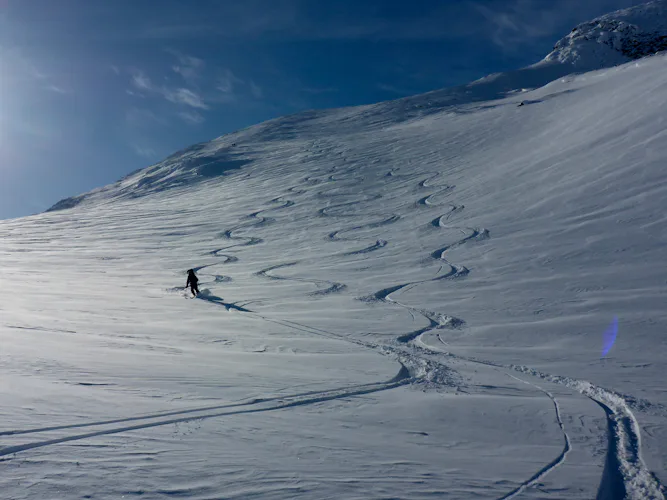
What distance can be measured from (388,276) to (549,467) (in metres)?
9.88

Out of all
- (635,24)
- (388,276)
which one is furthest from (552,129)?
(635,24)

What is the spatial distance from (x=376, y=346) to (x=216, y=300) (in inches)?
227

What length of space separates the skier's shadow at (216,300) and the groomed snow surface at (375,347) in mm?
157

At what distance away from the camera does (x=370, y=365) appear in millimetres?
7332

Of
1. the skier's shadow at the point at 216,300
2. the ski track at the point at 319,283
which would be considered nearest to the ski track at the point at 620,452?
the ski track at the point at 319,283

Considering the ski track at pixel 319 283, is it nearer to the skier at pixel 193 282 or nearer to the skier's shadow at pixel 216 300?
the skier's shadow at pixel 216 300

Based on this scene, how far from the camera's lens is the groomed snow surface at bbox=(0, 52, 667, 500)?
163 inches

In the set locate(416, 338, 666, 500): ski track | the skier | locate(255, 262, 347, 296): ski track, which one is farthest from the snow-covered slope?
the skier

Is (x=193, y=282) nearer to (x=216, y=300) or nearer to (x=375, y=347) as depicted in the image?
(x=216, y=300)

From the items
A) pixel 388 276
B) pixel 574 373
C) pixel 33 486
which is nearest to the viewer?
pixel 33 486

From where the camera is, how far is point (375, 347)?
8.51 m

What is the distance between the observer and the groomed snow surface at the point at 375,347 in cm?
415

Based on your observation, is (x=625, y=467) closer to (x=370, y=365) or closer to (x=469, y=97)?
(x=370, y=365)

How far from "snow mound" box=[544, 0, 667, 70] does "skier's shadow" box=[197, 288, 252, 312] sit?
88.2 m
